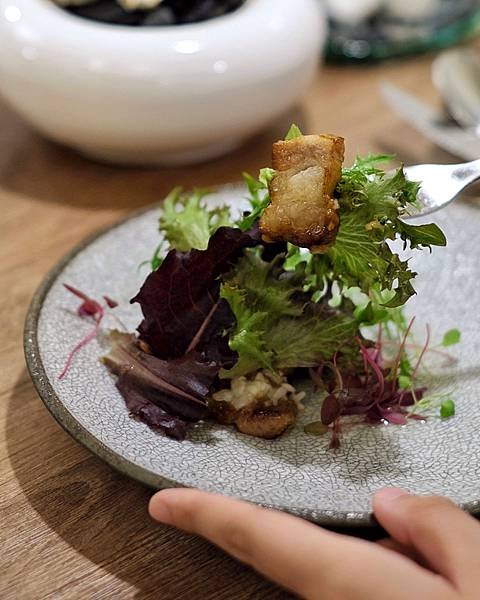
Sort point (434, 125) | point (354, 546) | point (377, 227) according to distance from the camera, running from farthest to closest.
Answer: point (434, 125) → point (377, 227) → point (354, 546)

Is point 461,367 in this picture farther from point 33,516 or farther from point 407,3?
point 407,3

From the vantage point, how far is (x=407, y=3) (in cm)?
226

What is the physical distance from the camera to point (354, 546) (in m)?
0.75

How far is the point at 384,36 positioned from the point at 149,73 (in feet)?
3.15

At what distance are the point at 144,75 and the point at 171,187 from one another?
0.84ft

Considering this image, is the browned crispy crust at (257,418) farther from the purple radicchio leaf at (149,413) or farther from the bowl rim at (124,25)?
the bowl rim at (124,25)

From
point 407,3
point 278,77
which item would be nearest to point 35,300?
point 278,77

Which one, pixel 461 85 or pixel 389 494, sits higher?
pixel 389 494

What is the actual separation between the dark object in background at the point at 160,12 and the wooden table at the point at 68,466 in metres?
0.30

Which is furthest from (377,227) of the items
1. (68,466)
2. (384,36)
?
(384,36)

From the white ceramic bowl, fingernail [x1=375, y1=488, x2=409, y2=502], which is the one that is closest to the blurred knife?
the white ceramic bowl

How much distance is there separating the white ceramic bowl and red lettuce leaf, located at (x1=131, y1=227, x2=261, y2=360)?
643mm

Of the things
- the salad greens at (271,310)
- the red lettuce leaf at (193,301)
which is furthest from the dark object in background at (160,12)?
the red lettuce leaf at (193,301)

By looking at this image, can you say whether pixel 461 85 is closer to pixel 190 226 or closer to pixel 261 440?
pixel 190 226
